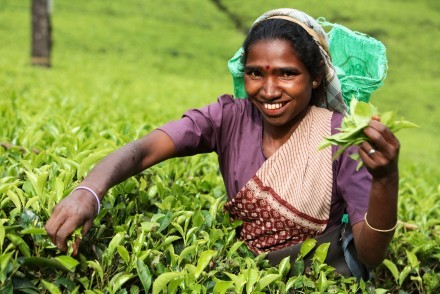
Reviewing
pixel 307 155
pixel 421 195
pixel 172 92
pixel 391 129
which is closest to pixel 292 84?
pixel 307 155

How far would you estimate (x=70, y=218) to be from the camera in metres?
1.64

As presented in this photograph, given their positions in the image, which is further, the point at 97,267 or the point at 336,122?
the point at 336,122

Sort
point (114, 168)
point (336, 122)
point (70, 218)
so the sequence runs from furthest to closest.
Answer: point (336, 122) → point (114, 168) → point (70, 218)

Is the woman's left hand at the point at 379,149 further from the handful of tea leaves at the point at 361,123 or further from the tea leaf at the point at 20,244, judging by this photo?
the tea leaf at the point at 20,244

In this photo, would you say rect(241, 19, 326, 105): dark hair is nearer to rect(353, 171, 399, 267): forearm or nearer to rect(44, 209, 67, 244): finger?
rect(353, 171, 399, 267): forearm

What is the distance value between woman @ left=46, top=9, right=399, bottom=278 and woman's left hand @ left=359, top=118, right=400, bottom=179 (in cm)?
30

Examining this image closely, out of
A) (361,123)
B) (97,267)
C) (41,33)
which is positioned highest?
(361,123)

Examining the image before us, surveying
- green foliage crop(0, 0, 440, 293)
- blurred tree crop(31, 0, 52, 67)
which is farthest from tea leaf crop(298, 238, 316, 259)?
blurred tree crop(31, 0, 52, 67)

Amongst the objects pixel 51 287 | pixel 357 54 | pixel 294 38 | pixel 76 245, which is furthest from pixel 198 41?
pixel 51 287

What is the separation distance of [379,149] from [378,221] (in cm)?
31

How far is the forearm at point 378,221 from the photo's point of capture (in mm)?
1694

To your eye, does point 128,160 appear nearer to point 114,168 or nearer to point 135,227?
point 114,168

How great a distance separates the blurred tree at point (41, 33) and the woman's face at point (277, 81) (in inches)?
342

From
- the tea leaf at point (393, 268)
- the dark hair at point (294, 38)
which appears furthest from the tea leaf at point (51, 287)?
the tea leaf at point (393, 268)
